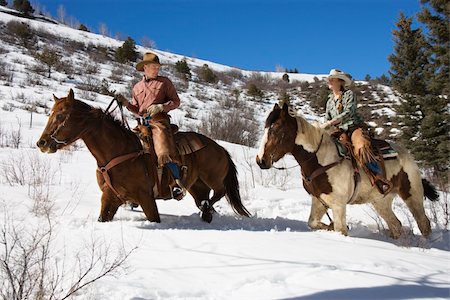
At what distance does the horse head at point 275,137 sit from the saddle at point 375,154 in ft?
2.57

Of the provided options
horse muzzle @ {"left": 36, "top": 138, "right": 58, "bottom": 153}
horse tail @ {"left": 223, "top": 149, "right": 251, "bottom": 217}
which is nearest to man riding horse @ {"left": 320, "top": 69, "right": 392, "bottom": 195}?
horse tail @ {"left": 223, "top": 149, "right": 251, "bottom": 217}

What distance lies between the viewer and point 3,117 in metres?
12.0

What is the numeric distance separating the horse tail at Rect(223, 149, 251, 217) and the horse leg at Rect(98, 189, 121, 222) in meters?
1.88

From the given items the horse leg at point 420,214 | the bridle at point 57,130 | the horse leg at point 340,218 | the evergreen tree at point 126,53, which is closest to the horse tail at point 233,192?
the horse leg at point 340,218

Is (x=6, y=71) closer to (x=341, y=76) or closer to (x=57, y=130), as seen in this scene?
(x=57, y=130)

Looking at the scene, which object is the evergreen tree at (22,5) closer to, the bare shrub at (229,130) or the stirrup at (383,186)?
the bare shrub at (229,130)

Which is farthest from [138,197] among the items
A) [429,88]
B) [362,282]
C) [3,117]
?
[429,88]

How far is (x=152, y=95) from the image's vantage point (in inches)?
209

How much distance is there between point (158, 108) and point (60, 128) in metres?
1.23

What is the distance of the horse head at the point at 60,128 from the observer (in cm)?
434

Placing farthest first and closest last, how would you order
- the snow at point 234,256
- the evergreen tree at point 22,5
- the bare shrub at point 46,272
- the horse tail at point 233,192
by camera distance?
the evergreen tree at point 22,5, the horse tail at point 233,192, the snow at point 234,256, the bare shrub at point 46,272

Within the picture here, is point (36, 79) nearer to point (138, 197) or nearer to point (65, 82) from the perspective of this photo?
point (65, 82)

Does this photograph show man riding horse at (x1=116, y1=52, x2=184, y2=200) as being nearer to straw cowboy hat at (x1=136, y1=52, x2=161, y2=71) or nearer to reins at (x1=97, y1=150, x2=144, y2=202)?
straw cowboy hat at (x1=136, y1=52, x2=161, y2=71)

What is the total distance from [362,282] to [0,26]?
107ft
